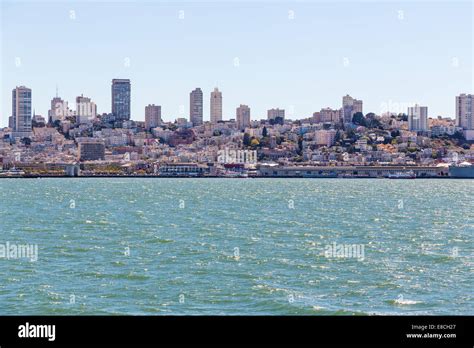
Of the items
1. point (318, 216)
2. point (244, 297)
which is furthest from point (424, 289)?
point (318, 216)

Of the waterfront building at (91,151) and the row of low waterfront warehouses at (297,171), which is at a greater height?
the waterfront building at (91,151)

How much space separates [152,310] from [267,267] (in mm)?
5962

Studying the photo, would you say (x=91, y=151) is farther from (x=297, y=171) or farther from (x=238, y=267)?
(x=238, y=267)

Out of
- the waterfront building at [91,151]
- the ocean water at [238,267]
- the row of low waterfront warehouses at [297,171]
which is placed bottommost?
the row of low waterfront warehouses at [297,171]

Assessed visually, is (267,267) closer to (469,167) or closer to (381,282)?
(381,282)

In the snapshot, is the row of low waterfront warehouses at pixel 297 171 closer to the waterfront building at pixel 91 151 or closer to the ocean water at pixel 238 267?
the waterfront building at pixel 91 151

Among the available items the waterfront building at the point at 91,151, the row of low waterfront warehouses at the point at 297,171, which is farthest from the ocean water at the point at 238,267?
the waterfront building at the point at 91,151

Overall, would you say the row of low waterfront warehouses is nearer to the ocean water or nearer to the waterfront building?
the waterfront building

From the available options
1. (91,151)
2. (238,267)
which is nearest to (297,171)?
(91,151)

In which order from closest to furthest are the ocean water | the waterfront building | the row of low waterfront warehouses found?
the ocean water
the row of low waterfront warehouses
the waterfront building

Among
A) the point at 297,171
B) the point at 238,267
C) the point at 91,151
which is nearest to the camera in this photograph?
the point at 238,267

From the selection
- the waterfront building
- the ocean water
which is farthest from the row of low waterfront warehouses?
the ocean water

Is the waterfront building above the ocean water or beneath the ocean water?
above

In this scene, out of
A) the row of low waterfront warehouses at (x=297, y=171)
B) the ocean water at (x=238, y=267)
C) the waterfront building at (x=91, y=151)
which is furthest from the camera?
the waterfront building at (x=91, y=151)
